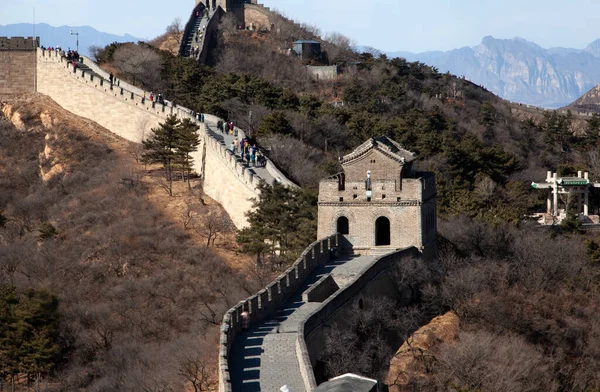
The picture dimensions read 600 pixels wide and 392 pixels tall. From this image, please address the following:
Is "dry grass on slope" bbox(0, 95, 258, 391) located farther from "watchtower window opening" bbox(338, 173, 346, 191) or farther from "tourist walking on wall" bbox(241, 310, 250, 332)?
"watchtower window opening" bbox(338, 173, 346, 191)

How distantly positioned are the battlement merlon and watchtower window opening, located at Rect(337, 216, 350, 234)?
30.7 meters

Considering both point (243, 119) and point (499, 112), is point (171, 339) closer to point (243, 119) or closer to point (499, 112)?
point (243, 119)

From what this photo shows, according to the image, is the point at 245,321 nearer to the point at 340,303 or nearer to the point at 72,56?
the point at 340,303

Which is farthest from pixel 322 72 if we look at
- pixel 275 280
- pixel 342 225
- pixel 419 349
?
pixel 275 280

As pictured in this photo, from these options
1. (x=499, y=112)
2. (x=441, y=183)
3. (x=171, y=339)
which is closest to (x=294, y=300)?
(x=171, y=339)

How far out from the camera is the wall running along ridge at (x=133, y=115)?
3930 cm

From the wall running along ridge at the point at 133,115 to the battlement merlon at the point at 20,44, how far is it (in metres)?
0.84

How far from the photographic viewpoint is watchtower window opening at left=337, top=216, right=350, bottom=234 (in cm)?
3080

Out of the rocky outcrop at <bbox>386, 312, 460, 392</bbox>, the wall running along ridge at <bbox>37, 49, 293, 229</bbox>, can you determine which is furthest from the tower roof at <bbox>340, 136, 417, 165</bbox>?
the wall running along ridge at <bbox>37, 49, 293, 229</bbox>

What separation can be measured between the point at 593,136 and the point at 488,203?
27295 mm

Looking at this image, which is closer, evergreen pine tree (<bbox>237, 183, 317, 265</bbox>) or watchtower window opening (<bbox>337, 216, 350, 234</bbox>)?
watchtower window opening (<bbox>337, 216, 350, 234</bbox>)

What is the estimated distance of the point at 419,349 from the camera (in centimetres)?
2561

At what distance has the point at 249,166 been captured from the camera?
3988 cm

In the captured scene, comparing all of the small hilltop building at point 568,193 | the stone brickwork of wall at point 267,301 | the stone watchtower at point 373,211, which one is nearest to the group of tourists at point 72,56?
the small hilltop building at point 568,193
